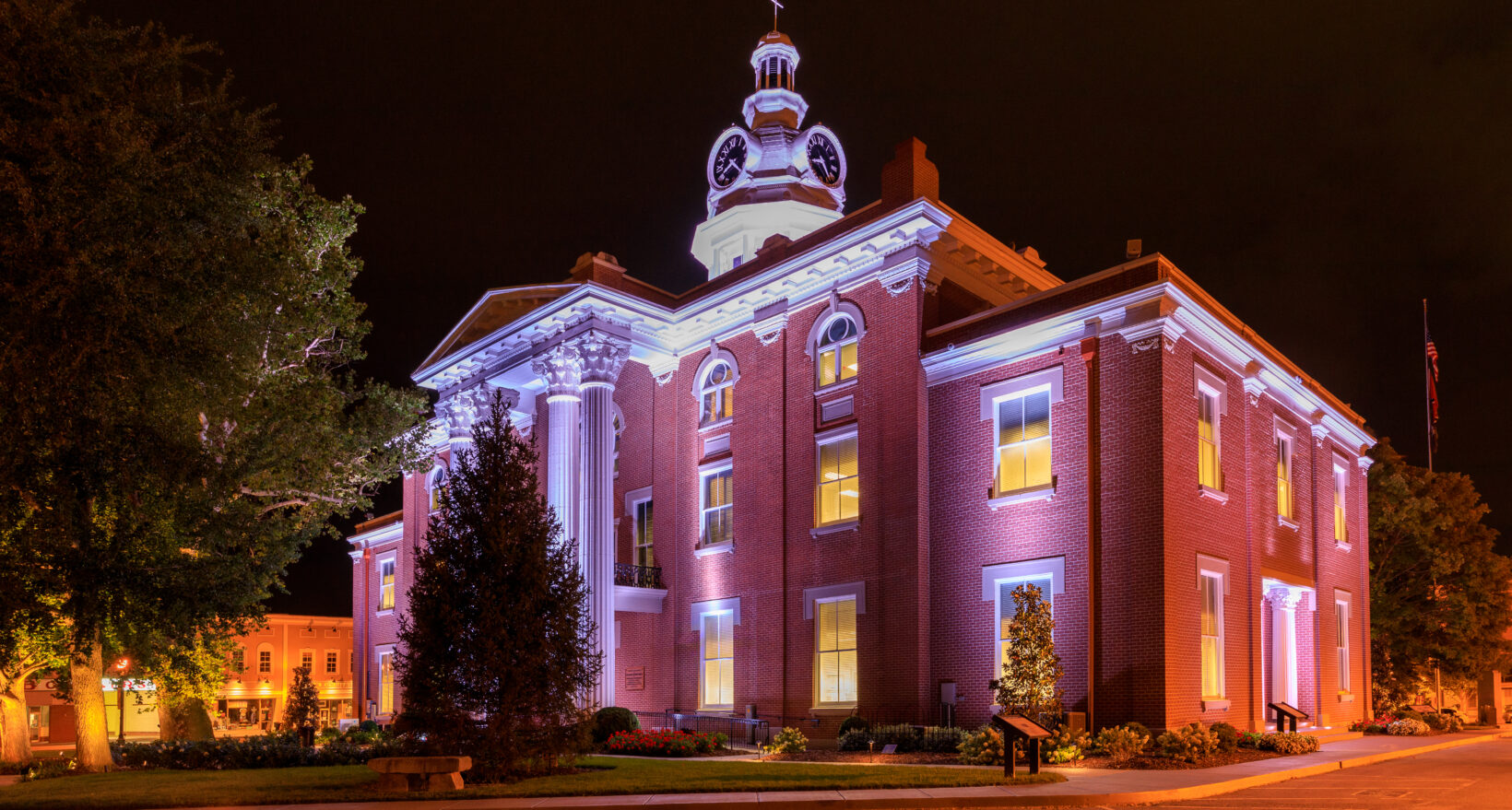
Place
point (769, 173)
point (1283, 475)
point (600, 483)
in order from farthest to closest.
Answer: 1. point (769, 173)
2. point (600, 483)
3. point (1283, 475)

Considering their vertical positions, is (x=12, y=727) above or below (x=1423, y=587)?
below

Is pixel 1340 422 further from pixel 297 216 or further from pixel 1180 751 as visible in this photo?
pixel 297 216

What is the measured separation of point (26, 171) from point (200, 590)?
853cm

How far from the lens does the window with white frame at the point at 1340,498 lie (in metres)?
32.5

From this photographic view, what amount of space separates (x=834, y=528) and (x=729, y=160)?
65.7ft

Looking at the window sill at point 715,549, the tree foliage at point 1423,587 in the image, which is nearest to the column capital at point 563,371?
the window sill at point 715,549

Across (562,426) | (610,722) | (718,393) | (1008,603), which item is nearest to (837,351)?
(718,393)

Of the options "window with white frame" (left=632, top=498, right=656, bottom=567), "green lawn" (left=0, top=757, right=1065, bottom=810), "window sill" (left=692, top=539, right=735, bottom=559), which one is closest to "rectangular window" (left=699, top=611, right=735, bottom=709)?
"window sill" (left=692, top=539, right=735, bottom=559)

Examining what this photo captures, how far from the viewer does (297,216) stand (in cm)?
2409

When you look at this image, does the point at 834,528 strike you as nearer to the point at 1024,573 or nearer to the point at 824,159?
the point at 1024,573

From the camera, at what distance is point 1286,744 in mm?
21828

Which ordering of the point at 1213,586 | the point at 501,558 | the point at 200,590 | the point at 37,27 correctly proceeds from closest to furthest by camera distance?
1. the point at 37,27
2. the point at 501,558
3. the point at 200,590
4. the point at 1213,586

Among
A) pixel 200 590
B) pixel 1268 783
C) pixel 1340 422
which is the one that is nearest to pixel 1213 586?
pixel 1268 783

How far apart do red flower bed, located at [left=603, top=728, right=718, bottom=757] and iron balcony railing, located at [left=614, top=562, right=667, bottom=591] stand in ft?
21.3
